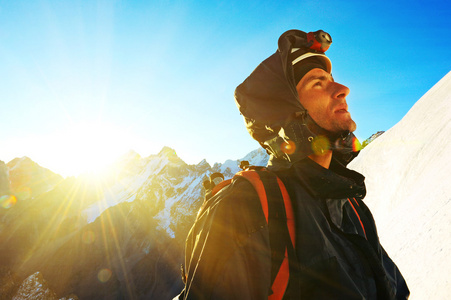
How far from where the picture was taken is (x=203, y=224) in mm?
1580

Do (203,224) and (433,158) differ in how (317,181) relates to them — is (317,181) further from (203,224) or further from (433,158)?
(433,158)

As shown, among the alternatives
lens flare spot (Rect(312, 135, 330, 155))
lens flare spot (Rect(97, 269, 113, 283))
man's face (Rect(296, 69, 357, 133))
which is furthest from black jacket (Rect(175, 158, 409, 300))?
lens flare spot (Rect(97, 269, 113, 283))

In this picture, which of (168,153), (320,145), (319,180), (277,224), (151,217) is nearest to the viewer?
(277,224)

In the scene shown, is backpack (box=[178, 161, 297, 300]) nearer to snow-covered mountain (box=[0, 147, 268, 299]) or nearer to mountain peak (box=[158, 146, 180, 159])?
snow-covered mountain (box=[0, 147, 268, 299])

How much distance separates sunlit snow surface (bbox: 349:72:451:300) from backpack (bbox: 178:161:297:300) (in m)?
4.11

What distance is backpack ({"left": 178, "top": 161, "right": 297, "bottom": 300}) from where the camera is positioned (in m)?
1.50

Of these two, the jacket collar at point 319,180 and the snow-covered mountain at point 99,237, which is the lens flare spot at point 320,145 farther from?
the snow-covered mountain at point 99,237

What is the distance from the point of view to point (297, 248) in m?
1.63

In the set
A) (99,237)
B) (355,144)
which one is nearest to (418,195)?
(355,144)

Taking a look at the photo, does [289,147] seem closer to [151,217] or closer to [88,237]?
[151,217]

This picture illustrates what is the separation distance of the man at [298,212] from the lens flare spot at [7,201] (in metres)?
105

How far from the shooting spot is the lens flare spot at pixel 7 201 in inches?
2845

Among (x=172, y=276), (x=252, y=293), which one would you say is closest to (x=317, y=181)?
(x=252, y=293)

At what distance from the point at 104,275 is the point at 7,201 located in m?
45.7
